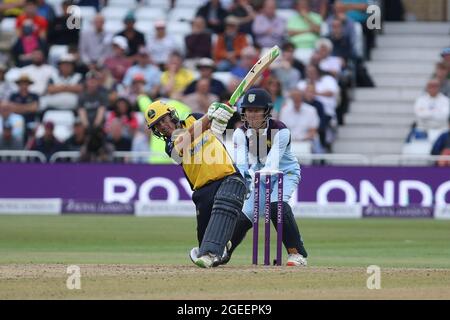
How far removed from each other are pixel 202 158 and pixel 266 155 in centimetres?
79

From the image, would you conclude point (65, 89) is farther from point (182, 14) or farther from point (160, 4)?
point (160, 4)

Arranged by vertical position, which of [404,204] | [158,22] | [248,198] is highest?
[158,22]

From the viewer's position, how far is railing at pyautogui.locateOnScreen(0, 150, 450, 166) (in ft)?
65.3

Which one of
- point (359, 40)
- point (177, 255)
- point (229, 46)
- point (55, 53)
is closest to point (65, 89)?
point (55, 53)

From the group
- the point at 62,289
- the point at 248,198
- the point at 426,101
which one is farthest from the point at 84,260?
the point at 426,101

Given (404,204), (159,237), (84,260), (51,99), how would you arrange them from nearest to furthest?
(84,260) < (159,237) < (404,204) < (51,99)

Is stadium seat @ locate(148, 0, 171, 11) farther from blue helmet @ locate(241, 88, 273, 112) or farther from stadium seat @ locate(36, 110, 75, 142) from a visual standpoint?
blue helmet @ locate(241, 88, 273, 112)

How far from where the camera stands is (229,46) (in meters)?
22.4

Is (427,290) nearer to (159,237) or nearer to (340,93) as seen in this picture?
(159,237)

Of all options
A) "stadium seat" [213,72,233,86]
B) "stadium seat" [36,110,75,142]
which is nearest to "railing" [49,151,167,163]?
"stadium seat" [36,110,75,142]

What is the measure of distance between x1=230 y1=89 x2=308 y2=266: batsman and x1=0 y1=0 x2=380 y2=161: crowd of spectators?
8.94 m

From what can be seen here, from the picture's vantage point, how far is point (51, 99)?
22047 mm

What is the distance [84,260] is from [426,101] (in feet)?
31.6

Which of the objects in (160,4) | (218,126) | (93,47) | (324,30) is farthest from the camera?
(160,4)
